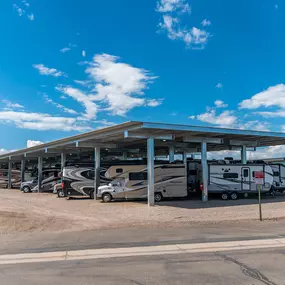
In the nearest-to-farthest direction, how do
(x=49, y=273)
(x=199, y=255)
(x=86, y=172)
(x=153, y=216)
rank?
(x=49, y=273) → (x=199, y=255) → (x=153, y=216) → (x=86, y=172)

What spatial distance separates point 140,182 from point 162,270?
16.6 meters

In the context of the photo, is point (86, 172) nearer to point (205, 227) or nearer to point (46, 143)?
point (46, 143)

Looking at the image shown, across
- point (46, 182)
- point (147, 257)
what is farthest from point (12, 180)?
point (147, 257)

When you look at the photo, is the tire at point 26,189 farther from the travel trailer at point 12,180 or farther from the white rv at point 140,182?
the white rv at point 140,182

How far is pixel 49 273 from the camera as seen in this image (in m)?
6.26

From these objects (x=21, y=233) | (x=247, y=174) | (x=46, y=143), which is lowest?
(x=21, y=233)

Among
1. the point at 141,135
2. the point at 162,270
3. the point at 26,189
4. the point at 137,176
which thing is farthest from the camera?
the point at 26,189

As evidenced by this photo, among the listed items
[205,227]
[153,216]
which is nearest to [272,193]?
[153,216]

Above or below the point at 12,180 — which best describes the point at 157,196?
below

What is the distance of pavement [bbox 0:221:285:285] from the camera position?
19.2 feet

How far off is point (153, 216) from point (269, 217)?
534 cm

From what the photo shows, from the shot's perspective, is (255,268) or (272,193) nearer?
(255,268)

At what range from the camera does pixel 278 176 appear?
27.7 meters

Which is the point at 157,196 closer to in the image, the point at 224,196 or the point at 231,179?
the point at 224,196
